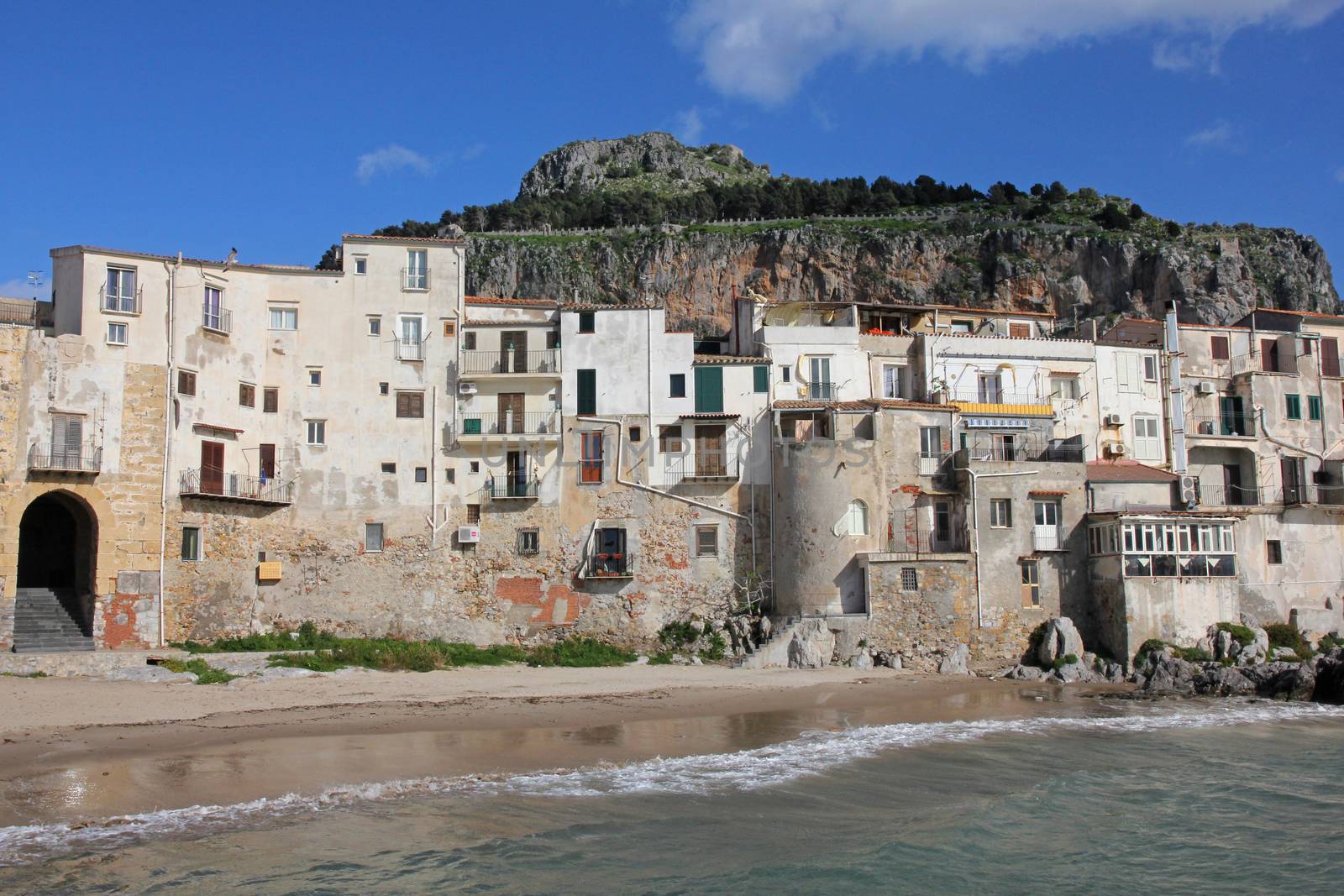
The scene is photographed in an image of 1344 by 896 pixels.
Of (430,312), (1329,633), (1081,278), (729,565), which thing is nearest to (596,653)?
(729,565)

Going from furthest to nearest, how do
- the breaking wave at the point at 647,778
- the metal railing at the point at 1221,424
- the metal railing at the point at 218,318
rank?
the metal railing at the point at 1221,424 < the metal railing at the point at 218,318 < the breaking wave at the point at 647,778

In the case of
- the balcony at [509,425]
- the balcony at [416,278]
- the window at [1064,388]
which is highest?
the balcony at [416,278]

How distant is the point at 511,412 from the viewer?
4016cm

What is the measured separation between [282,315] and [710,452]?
1604cm

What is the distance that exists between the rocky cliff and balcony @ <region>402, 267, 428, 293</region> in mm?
55127

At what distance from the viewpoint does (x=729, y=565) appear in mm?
39781

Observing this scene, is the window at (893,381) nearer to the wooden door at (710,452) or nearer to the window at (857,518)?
the window at (857,518)

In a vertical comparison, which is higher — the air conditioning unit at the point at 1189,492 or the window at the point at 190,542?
the air conditioning unit at the point at 1189,492

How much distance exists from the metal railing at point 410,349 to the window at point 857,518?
1615 cm

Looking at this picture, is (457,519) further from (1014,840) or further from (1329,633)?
(1329,633)

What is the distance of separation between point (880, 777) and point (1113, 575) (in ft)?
62.6

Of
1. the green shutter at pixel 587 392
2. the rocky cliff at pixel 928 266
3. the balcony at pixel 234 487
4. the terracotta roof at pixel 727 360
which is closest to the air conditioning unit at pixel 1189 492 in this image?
the terracotta roof at pixel 727 360

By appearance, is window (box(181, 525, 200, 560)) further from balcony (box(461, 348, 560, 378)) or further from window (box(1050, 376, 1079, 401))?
window (box(1050, 376, 1079, 401))

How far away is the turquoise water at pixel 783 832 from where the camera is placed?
16.3m
